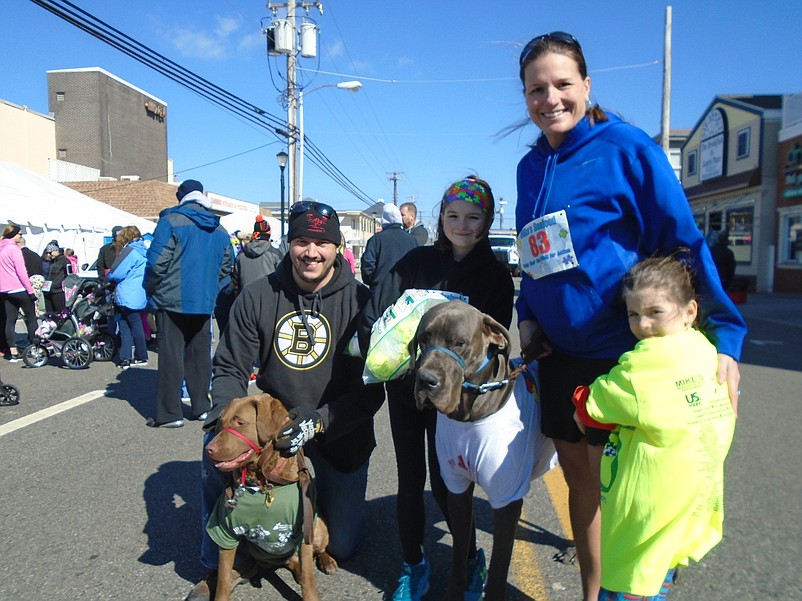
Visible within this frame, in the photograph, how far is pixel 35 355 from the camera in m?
8.97

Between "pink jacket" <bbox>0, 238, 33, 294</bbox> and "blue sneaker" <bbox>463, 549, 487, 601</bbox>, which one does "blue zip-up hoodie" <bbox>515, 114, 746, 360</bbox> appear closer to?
"blue sneaker" <bbox>463, 549, 487, 601</bbox>

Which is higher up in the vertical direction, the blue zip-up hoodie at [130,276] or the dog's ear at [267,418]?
the blue zip-up hoodie at [130,276]

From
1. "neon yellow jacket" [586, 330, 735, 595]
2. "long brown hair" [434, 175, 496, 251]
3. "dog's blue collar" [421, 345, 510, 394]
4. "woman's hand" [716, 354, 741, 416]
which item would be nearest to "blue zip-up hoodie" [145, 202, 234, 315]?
"long brown hair" [434, 175, 496, 251]

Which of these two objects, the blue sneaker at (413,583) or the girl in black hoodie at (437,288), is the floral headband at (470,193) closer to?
the girl in black hoodie at (437,288)

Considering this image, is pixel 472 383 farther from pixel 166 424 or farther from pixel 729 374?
pixel 166 424

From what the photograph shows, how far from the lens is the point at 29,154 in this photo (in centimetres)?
5050

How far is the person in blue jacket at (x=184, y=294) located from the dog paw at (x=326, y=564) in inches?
123

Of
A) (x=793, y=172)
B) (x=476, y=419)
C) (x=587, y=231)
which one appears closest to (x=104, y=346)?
(x=476, y=419)

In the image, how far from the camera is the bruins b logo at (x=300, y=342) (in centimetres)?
322

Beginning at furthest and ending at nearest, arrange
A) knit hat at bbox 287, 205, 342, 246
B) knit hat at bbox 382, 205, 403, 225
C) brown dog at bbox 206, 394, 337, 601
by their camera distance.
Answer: knit hat at bbox 382, 205, 403, 225, knit hat at bbox 287, 205, 342, 246, brown dog at bbox 206, 394, 337, 601

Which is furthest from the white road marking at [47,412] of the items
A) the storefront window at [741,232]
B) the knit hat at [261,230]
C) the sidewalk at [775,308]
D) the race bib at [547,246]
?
the storefront window at [741,232]

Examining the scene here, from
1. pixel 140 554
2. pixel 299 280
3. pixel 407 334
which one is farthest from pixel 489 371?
pixel 140 554

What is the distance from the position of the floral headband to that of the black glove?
45.8 inches

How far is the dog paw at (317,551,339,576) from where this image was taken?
10.5ft
